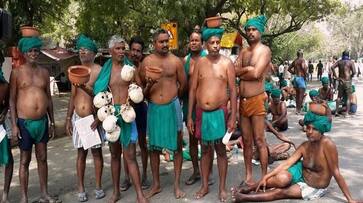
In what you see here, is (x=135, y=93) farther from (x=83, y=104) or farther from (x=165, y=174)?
(x=165, y=174)

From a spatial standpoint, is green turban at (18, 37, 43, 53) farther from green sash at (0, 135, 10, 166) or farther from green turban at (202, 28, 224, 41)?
green turban at (202, 28, 224, 41)

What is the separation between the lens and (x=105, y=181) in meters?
5.69

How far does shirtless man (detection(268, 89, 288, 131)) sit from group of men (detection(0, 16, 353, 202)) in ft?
13.7

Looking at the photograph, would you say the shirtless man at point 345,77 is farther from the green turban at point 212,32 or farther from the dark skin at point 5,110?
the dark skin at point 5,110

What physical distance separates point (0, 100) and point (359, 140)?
250 inches

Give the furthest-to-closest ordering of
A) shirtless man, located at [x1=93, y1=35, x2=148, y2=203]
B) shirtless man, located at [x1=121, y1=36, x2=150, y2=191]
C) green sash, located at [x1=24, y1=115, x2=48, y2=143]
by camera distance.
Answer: shirtless man, located at [x1=121, y1=36, x2=150, y2=191]
green sash, located at [x1=24, y1=115, x2=48, y2=143]
shirtless man, located at [x1=93, y1=35, x2=148, y2=203]

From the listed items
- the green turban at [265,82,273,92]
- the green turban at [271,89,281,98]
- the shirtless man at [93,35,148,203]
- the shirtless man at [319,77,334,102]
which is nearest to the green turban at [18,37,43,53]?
the shirtless man at [93,35,148,203]

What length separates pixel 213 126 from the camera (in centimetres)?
471

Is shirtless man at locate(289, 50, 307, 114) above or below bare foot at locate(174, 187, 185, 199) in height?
above

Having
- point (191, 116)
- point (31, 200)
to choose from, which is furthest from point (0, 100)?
point (191, 116)

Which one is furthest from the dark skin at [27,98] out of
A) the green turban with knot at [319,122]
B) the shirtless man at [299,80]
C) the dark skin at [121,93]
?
the shirtless man at [299,80]

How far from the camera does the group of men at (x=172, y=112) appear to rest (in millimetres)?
4625

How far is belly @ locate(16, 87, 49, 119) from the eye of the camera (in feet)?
15.5

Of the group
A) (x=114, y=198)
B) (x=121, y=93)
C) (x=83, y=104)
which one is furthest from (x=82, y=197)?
(x=121, y=93)
